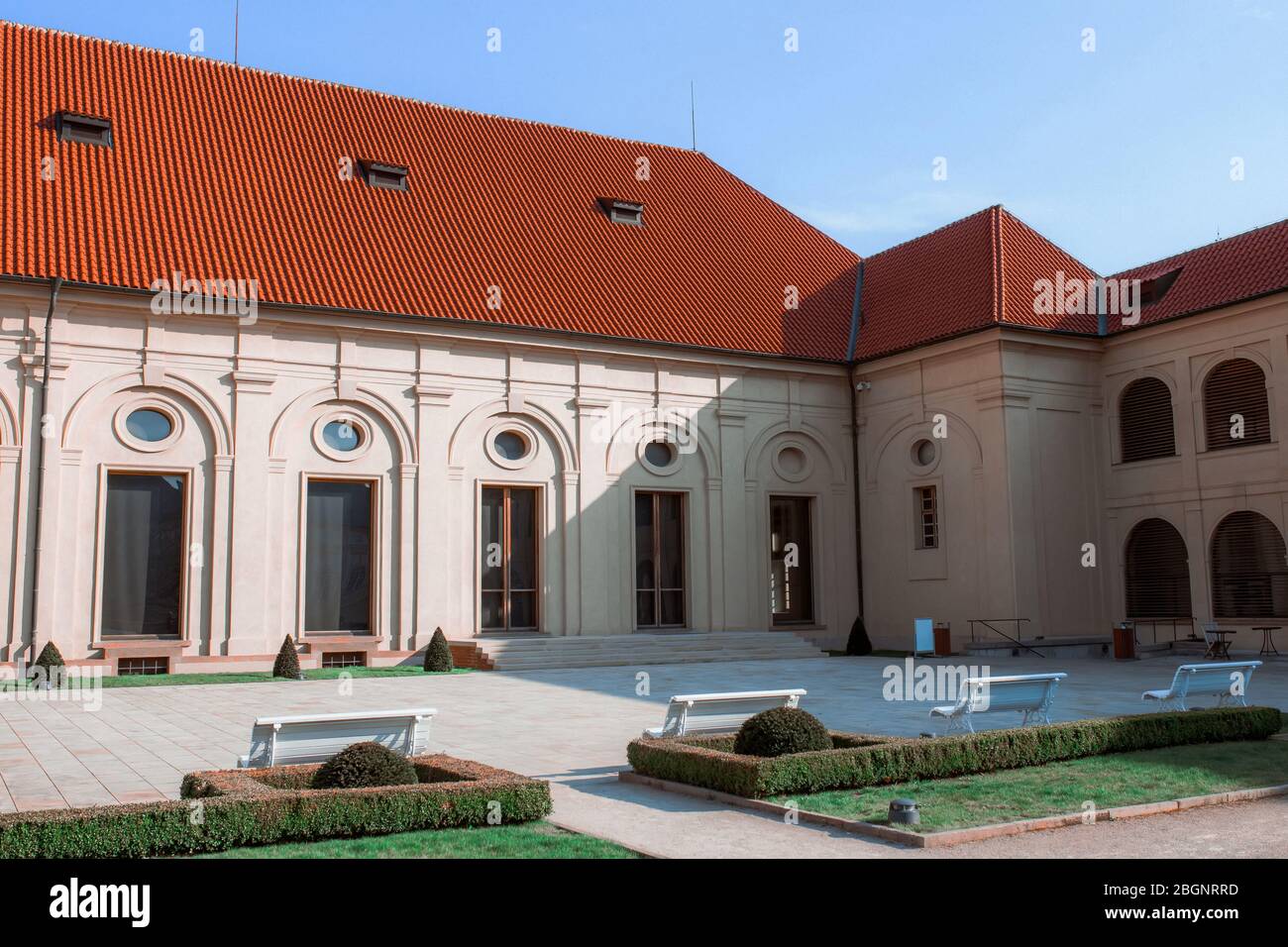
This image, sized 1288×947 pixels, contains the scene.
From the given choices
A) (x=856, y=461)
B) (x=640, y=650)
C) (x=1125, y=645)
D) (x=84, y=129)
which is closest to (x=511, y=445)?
(x=640, y=650)

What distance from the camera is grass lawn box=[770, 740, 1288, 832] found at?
9.26 metres

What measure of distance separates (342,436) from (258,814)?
1885 cm

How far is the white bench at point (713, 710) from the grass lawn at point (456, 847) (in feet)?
12.5

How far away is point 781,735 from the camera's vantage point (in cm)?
1084

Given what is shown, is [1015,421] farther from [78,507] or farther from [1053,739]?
[78,507]

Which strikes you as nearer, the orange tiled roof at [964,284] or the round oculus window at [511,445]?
the round oculus window at [511,445]

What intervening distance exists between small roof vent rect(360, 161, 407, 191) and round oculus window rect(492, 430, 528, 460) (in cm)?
727

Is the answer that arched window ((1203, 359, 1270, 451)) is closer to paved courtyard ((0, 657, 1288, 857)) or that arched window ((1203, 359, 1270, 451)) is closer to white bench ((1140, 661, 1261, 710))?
paved courtyard ((0, 657, 1288, 857))

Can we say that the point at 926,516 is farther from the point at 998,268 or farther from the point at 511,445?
the point at 511,445

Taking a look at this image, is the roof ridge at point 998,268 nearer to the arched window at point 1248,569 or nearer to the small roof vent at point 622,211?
the arched window at point 1248,569

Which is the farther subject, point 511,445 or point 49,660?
point 511,445

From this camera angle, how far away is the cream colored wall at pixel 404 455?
23375mm

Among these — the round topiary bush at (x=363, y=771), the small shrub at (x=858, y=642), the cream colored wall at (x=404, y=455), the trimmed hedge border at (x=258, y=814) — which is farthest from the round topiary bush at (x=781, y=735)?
the small shrub at (x=858, y=642)

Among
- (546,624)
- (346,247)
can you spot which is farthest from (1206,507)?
(346,247)
